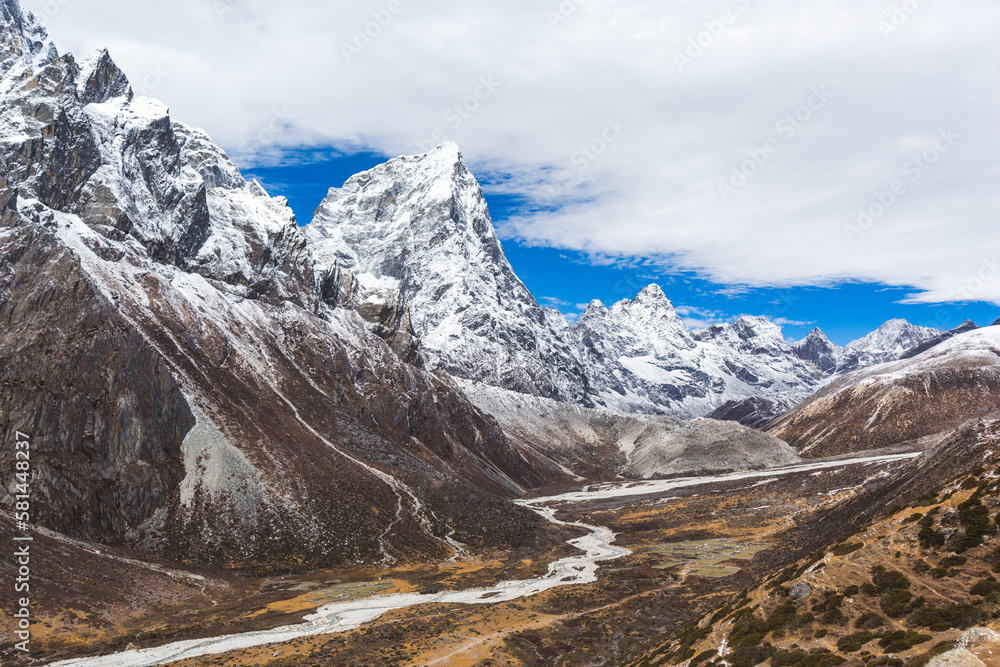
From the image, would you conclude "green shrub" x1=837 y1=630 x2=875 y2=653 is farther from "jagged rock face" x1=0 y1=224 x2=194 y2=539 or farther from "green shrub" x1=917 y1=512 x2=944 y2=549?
"jagged rock face" x1=0 y1=224 x2=194 y2=539

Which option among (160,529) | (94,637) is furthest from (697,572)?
(160,529)

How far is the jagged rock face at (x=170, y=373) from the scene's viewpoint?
307ft

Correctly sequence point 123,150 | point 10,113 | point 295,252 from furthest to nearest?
point 295,252, point 123,150, point 10,113

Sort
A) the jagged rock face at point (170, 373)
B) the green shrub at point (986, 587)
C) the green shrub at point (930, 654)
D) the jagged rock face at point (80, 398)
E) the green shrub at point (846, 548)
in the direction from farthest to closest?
1. the jagged rock face at point (170, 373)
2. the jagged rock face at point (80, 398)
3. the green shrub at point (846, 548)
4. the green shrub at point (986, 587)
5. the green shrub at point (930, 654)

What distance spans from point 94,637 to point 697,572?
75609mm

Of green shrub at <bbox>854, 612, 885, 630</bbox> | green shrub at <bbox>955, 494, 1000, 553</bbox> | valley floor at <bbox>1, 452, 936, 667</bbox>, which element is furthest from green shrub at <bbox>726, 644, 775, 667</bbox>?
valley floor at <bbox>1, 452, 936, 667</bbox>

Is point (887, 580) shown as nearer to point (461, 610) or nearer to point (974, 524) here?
point (974, 524)

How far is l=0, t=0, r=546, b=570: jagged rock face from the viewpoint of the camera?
93438 millimetres

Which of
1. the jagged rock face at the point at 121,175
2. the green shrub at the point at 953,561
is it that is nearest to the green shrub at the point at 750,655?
the green shrub at the point at 953,561

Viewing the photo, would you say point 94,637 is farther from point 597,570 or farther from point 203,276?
point 203,276

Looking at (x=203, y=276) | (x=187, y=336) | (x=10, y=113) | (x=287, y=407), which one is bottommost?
(x=287, y=407)

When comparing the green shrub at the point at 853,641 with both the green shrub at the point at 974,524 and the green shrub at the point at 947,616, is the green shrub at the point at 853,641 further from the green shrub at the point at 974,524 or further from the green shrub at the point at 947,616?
the green shrub at the point at 974,524

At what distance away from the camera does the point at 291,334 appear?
558 feet

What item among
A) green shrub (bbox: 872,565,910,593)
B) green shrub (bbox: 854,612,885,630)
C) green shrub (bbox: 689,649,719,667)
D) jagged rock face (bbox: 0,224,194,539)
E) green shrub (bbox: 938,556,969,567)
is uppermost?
jagged rock face (bbox: 0,224,194,539)
